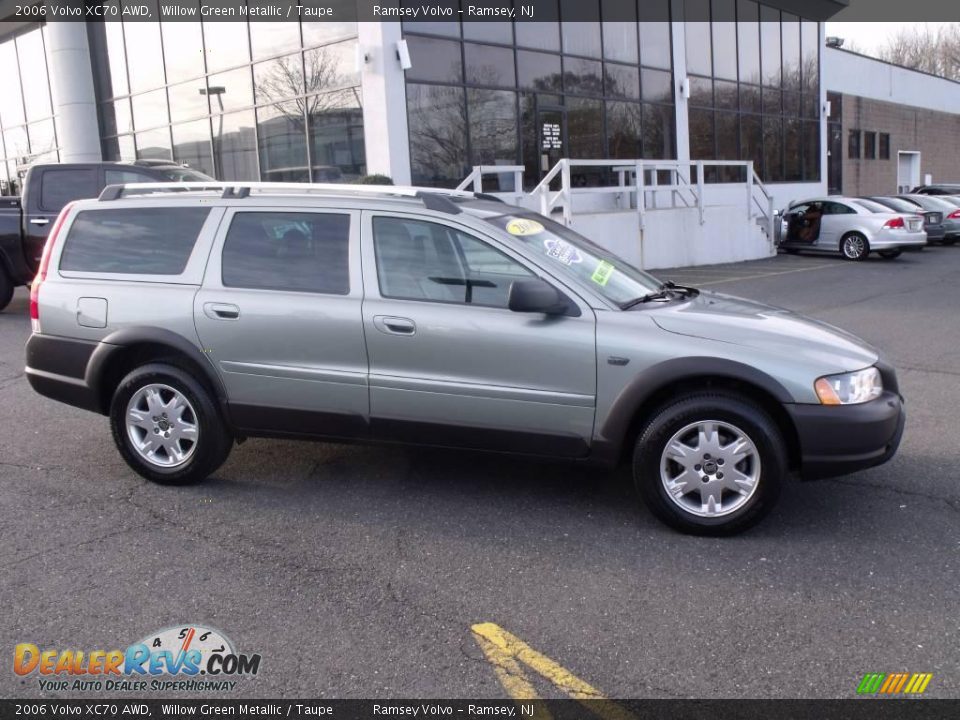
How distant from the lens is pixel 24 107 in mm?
26953

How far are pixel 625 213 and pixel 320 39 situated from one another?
22.5 feet

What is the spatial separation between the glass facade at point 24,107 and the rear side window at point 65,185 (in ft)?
50.4

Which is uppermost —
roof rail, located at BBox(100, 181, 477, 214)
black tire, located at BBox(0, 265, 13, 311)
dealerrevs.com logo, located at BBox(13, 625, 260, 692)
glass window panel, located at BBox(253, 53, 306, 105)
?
glass window panel, located at BBox(253, 53, 306, 105)

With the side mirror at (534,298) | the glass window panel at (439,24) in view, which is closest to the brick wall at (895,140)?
the glass window panel at (439,24)

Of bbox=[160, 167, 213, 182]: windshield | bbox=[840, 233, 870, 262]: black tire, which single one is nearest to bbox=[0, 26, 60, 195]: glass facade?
bbox=[160, 167, 213, 182]: windshield

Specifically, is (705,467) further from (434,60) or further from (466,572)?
(434,60)

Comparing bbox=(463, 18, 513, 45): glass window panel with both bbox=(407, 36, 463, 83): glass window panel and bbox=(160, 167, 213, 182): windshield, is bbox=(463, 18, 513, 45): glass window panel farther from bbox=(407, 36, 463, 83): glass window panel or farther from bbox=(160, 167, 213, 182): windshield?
bbox=(160, 167, 213, 182): windshield

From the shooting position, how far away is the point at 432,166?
16.8 metres

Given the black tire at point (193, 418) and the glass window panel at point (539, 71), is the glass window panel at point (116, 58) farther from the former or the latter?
the black tire at point (193, 418)

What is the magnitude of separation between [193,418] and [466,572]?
2.03 metres

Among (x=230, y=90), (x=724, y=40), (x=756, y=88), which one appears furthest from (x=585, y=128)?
(x=756, y=88)

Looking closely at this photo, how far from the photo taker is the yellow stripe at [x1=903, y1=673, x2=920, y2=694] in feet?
9.71

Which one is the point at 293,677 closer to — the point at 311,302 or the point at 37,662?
the point at 37,662

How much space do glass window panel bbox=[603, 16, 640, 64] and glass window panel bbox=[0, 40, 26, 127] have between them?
724 inches
